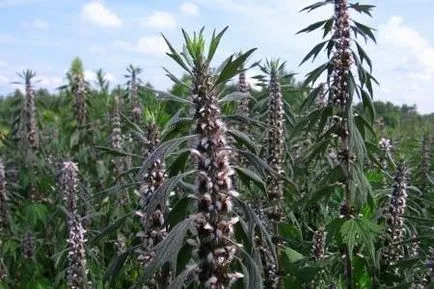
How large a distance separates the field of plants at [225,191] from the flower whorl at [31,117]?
0.06ft

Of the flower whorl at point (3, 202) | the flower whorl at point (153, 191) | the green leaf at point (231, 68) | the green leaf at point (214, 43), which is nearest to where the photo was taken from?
the green leaf at point (231, 68)

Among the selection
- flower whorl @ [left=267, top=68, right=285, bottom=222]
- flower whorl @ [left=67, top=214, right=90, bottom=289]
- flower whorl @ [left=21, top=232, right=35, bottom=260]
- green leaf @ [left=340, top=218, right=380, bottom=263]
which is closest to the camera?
green leaf @ [left=340, top=218, right=380, bottom=263]

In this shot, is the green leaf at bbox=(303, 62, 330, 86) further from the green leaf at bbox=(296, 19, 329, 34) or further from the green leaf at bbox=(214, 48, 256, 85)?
the green leaf at bbox=(214, 48, 256, 85)

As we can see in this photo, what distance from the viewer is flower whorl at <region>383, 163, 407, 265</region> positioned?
16.0 ft

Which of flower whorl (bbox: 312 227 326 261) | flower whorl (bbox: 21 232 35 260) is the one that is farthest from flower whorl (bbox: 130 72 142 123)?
flower whorl (bbox: 312 227 326 261)

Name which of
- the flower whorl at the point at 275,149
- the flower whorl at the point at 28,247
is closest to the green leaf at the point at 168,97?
the flower whorl at the point at 275,149

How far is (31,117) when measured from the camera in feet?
31.4

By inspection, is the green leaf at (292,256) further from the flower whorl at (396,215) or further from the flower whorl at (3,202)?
the flower whorl at (3,202)

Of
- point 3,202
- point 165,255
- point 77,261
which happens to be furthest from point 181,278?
point 3,202

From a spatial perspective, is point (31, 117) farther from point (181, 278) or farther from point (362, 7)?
point (181, 278)

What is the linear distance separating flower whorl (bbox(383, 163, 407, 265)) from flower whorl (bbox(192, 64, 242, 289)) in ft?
7.64

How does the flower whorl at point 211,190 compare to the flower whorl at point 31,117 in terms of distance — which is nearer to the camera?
the flower whorl at point 211,190

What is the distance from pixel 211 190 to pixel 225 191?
7 centimetres

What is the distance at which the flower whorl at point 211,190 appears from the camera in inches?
114
